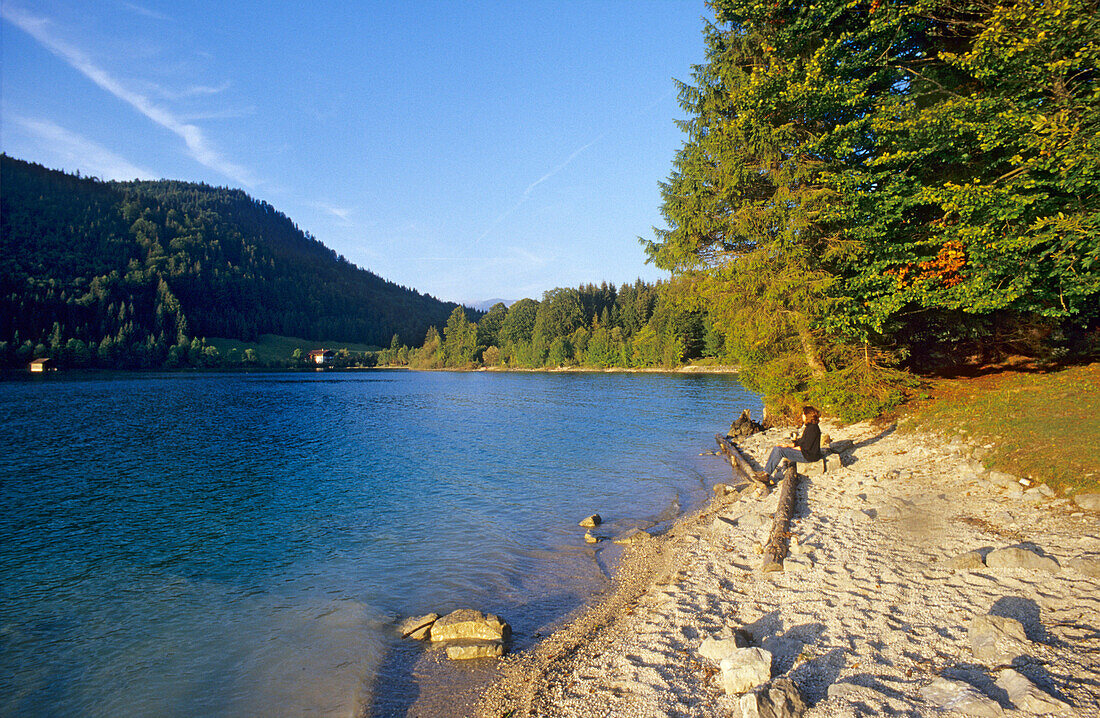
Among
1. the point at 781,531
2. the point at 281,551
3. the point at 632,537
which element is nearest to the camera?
the point at 781,531

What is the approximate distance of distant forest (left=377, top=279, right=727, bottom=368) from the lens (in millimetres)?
127625

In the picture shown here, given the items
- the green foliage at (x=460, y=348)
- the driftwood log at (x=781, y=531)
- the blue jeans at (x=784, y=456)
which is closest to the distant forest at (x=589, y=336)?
the green foliage at (x=460, y=348)

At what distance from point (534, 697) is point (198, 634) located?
23.0 ft

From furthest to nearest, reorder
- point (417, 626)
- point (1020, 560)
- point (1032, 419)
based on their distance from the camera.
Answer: point (1032, 419)
point (417, 626)
point (1020, 560)

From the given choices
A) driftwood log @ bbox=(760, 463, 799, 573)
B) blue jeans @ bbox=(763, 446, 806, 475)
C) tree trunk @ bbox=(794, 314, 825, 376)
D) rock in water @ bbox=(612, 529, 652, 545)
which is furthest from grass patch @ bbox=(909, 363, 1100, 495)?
rock in water @ bbox=(612, 529, 652, 545)

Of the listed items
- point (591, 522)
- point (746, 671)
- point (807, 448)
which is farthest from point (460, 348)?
point (746, 671)

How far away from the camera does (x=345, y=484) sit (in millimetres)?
21531

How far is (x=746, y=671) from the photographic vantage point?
19.8 feet

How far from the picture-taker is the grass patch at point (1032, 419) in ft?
36.1

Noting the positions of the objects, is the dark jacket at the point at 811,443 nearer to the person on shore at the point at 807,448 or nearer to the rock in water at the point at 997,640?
the person on shore at the point at 807,448

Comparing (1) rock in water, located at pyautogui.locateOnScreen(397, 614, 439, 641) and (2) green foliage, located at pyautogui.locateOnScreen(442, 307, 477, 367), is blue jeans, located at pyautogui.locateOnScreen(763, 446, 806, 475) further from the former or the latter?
(2) green foliage, located at pyautogui.locateOnScreen(442, 307, 477, 367)

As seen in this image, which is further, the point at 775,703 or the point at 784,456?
the point at 784,456

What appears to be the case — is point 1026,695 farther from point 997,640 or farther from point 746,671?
point 746,671

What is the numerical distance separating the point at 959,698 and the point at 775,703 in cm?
181
